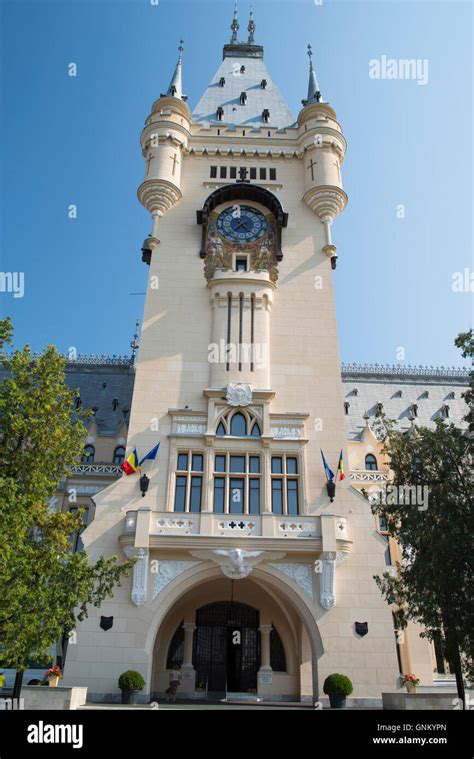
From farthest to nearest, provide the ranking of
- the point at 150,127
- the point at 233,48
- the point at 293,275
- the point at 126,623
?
1. the point at 233,48
2. the point at 150,127
3. the point at 293,275
4. the point at 126,623

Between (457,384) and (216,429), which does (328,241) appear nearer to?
(216,429)

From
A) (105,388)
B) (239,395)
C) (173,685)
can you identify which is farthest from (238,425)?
(105,388)

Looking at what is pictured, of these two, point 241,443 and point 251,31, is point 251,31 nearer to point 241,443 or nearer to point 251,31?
point 251,31

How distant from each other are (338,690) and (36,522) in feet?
45.1

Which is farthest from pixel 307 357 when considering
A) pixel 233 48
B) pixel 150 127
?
pixel 233 48

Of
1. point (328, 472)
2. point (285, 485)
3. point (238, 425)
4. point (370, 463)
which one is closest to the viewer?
point (328, 472)

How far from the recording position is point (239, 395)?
29469mm

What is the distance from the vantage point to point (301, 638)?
92.0 ft

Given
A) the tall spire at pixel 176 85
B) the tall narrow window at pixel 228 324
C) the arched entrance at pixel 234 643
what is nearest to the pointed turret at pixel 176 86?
the tall spire at pixel 176 85

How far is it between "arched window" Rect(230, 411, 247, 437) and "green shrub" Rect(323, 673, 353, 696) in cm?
1164

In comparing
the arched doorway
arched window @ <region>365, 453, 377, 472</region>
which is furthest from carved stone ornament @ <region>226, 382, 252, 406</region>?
A: arched window @ <region>365, 453, 377, 472</region>

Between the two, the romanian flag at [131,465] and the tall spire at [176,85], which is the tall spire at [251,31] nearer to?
the tall spire at [176,85]

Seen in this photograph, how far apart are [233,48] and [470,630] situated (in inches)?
2033

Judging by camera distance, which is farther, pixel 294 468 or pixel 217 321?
pixel 217 321
